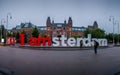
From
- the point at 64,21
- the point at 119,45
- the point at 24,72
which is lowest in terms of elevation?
the point at 24,72

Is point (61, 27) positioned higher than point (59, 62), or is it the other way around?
point (61, 27)

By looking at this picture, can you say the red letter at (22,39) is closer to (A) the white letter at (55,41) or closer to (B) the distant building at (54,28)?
(B) the distant building at (54,28)

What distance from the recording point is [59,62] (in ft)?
3.05

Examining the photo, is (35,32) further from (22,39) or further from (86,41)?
(86,41)

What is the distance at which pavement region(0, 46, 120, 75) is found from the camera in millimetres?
895

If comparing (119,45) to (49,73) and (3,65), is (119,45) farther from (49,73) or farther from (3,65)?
(3,65)

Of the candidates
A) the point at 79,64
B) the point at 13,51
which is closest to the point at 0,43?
the point at 13,51

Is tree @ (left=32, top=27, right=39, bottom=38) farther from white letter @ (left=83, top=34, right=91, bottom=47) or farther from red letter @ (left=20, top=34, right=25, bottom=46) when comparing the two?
white letter @ (left=83, top=34, right=91, bottom=47)

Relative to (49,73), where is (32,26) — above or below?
above

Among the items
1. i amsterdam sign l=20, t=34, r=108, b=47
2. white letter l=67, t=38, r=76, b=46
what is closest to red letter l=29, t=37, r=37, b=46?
i amsterdam sign l=20, t=34, r=108, b=47

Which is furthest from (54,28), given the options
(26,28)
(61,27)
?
(26,28)

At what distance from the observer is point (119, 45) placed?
1140 mm

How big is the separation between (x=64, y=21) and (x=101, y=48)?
0.26m

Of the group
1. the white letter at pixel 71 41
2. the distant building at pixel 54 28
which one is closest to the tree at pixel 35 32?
the distant building at pixel 54 28
